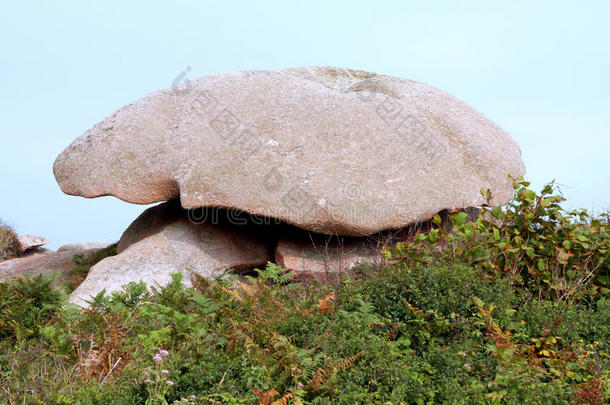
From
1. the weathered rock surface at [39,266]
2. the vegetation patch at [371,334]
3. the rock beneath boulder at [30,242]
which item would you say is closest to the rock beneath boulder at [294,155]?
the vegetation patch at [371,334]

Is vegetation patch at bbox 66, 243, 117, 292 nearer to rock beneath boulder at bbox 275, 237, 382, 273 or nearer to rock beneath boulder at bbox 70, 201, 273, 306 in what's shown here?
rock beneath boulder at bbox 70, 201, 273, 306

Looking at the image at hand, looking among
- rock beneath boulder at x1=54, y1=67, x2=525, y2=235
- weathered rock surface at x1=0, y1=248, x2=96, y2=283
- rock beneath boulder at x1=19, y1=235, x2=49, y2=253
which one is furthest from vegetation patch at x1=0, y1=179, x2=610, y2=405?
rock beneath boulder at x1=19, y1=235, x2=49, y2=253

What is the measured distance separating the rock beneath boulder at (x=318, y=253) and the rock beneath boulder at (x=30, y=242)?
9.37 meters

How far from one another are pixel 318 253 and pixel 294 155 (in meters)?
1.57

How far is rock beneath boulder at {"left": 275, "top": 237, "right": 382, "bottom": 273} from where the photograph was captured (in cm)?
893

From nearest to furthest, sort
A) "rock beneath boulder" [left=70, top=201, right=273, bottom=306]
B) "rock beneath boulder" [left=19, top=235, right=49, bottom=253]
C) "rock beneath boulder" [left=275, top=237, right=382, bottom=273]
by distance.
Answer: "rock beneath boulder" [left=70, top=201, right=273, bottom=306], "rock beneath boulder" [left=275, top=237, right=382, bottom=273], "rock beneath boulder" [left=19, top=235, right=49, bottom=253]

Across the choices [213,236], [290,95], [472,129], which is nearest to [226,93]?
[290,95]

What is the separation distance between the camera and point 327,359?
171 inches

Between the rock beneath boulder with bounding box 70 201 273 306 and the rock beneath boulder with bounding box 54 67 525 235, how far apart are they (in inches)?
26.0

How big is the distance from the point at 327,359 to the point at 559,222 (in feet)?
12.6

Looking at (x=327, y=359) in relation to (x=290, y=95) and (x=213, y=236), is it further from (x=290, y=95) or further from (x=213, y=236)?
(x=290, y=95)

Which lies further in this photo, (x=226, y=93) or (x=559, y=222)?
(x=226, y=93)

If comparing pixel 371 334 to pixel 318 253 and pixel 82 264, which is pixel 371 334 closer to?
pixel 318 253

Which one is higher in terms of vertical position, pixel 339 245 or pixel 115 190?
pixel 115 190
